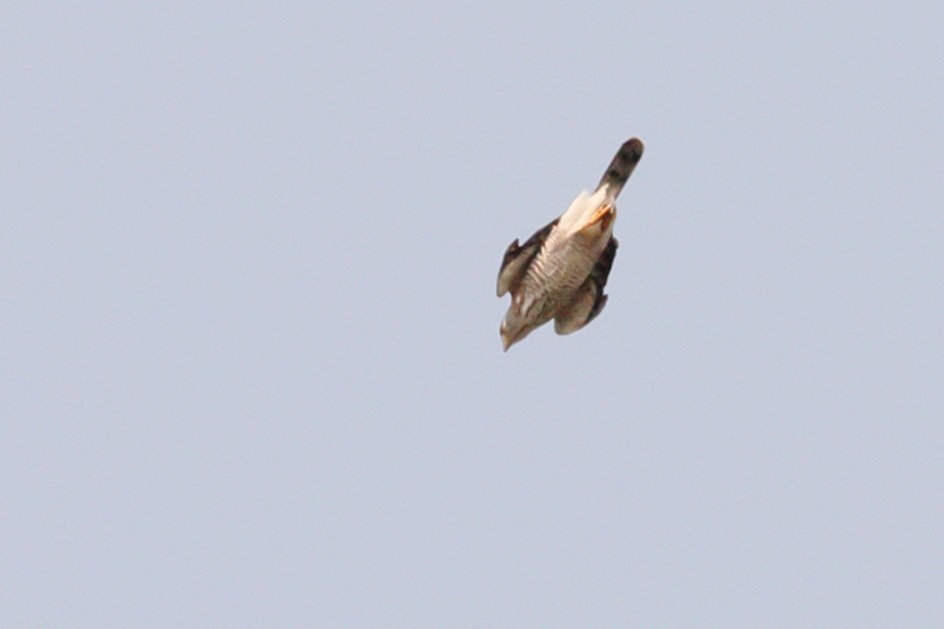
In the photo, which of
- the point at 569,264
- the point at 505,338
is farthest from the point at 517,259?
the point at 505,338

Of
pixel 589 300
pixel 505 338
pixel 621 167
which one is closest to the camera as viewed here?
pixel 621 167

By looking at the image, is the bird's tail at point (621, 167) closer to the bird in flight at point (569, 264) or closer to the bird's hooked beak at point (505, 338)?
the bird in flight at point (569, 264)

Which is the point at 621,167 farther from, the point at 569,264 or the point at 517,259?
the point at 517,259

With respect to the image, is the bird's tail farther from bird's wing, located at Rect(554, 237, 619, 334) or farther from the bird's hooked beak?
the bird's hooked beak

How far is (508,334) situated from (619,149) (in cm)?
300

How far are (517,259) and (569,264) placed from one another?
0.69m

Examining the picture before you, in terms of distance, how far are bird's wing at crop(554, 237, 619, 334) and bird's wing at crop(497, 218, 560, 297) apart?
740 mm

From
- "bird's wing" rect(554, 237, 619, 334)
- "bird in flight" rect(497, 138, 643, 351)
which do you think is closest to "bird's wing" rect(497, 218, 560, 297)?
"bird in flight" rect(497, 138, 643, 351)

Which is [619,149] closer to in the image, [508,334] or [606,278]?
[606,278]

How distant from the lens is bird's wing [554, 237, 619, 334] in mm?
15516

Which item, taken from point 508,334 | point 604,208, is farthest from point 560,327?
point 604,208

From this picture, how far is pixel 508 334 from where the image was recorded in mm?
16656

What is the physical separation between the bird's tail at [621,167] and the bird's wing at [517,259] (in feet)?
2.48

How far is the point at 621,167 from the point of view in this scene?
15.1 meters
